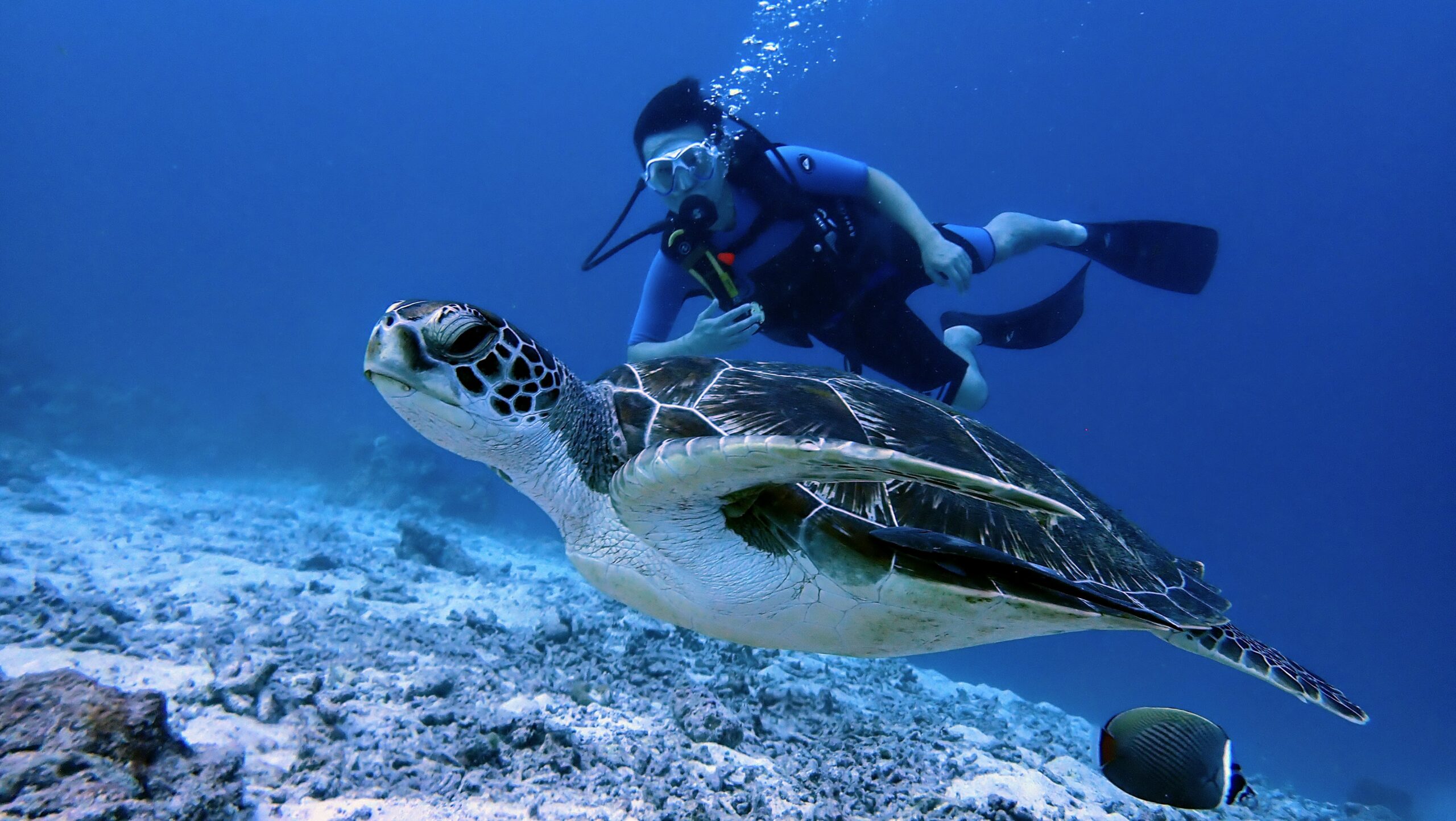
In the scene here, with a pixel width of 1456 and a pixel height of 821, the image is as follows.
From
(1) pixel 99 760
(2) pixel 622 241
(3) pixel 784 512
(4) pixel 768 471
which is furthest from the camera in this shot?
(2) pixel 622 241

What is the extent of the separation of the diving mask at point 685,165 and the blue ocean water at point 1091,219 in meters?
12.2

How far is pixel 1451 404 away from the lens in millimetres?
30781

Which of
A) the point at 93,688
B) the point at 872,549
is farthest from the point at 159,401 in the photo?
the point at 872,549

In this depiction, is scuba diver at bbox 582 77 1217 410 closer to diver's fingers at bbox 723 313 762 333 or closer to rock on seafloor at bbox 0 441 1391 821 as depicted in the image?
diver's fingers at bbox 723 313 762 333

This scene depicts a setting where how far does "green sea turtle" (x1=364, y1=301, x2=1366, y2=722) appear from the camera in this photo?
4.61 ft

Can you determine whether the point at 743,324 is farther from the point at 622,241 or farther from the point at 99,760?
the point at 99,760

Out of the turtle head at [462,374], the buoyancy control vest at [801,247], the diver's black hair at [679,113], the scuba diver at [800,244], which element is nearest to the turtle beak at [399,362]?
the turtle head at [462,374]

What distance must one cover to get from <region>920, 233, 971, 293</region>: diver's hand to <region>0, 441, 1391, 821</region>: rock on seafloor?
278cm

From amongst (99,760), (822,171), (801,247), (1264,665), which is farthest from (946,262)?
(99,760)

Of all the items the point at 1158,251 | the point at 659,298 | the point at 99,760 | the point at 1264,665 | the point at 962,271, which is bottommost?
the point at 99,760

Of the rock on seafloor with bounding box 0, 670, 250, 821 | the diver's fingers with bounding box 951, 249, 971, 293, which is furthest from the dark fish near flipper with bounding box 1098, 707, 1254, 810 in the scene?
the diver's fingers with bounding box 951, 249, 971, 293

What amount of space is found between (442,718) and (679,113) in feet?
14.4

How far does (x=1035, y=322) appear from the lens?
5.32 meters

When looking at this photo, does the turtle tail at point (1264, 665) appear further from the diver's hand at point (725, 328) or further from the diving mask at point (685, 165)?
the diving mask at point (685, 165)
